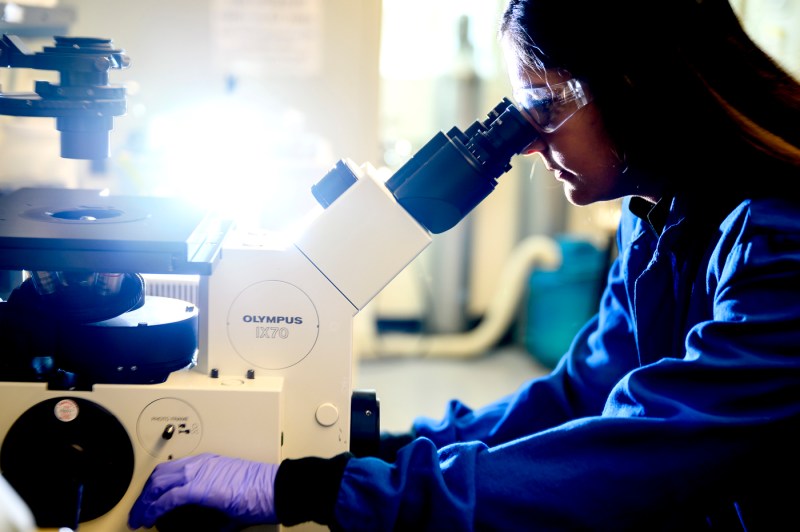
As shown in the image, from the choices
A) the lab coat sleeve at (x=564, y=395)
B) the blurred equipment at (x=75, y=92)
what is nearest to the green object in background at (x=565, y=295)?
the lab coat sleeve at (x=564, y=395)

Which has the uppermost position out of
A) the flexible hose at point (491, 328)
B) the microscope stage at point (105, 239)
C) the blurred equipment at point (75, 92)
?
the blurred equipment at point (75, 92)

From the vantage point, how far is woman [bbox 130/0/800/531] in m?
0.88

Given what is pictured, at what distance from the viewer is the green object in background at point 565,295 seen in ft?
11.2

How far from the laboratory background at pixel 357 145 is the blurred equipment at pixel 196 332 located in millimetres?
37

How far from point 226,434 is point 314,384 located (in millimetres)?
121

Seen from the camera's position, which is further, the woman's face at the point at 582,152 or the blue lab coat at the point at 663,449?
the woman's face at the point at 582,152

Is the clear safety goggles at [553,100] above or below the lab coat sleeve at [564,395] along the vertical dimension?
above

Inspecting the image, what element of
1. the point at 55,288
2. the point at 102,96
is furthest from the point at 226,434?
the point at 102,96

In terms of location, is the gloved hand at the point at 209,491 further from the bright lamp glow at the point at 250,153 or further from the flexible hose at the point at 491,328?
the flexible hose at the point at 491,328

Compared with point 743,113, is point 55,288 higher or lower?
lower

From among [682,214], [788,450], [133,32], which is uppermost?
[133,32]

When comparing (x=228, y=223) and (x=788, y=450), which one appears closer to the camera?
(x=788, y=450)

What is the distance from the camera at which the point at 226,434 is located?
94cm

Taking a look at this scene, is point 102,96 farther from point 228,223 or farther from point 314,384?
point 314,384
